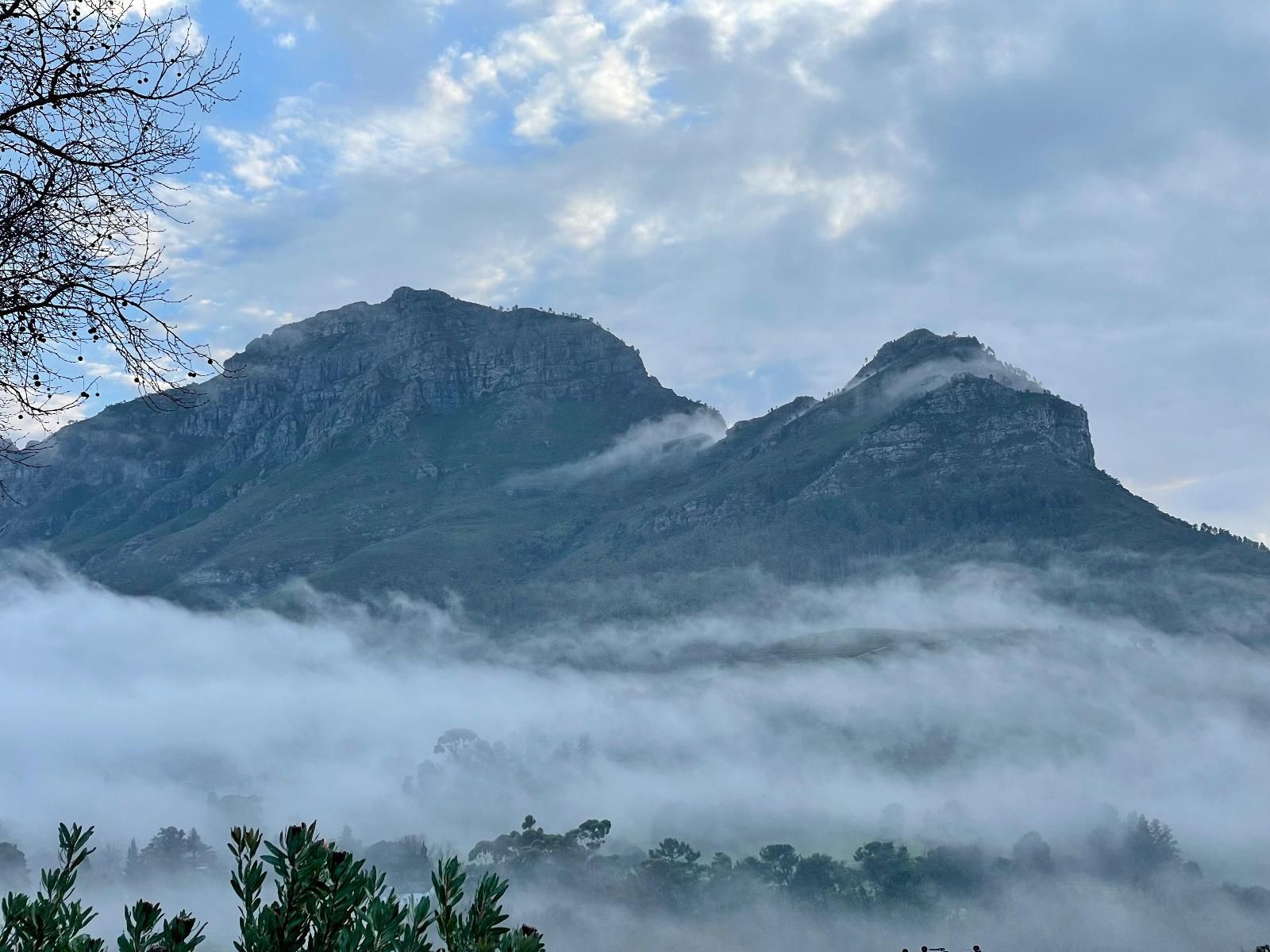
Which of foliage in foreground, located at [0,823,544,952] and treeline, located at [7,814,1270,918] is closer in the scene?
foliage in foreground, located at [0,823,544,952]

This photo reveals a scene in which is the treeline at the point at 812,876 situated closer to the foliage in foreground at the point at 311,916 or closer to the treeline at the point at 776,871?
the treeline at the point at 776,871

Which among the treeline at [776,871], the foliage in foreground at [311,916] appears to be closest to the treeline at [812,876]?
the treeline at [776,871]

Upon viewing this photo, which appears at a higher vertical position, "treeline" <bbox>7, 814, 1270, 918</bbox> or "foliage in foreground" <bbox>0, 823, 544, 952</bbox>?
"foliage in foreground" <bbox>0, 823, 544, 952</bbox>

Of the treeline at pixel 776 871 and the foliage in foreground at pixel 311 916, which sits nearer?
the foliage in foreground at pixel 311 916

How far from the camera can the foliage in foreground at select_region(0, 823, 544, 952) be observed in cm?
688

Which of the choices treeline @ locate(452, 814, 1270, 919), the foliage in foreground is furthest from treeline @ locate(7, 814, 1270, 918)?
the foliage in foreground

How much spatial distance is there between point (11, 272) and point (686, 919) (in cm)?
14186

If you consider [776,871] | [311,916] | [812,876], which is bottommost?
[812,876]

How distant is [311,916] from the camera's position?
7047mm

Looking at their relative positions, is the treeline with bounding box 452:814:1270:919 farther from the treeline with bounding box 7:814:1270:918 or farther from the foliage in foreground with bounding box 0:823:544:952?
the foliage in foreground with bounding box 0:823:544:952

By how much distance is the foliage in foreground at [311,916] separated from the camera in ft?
22.6

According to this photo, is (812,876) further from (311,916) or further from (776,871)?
(311,916)

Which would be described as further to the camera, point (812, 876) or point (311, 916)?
point (812, 876)

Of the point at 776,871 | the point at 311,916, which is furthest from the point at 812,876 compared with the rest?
the point at 311,916
